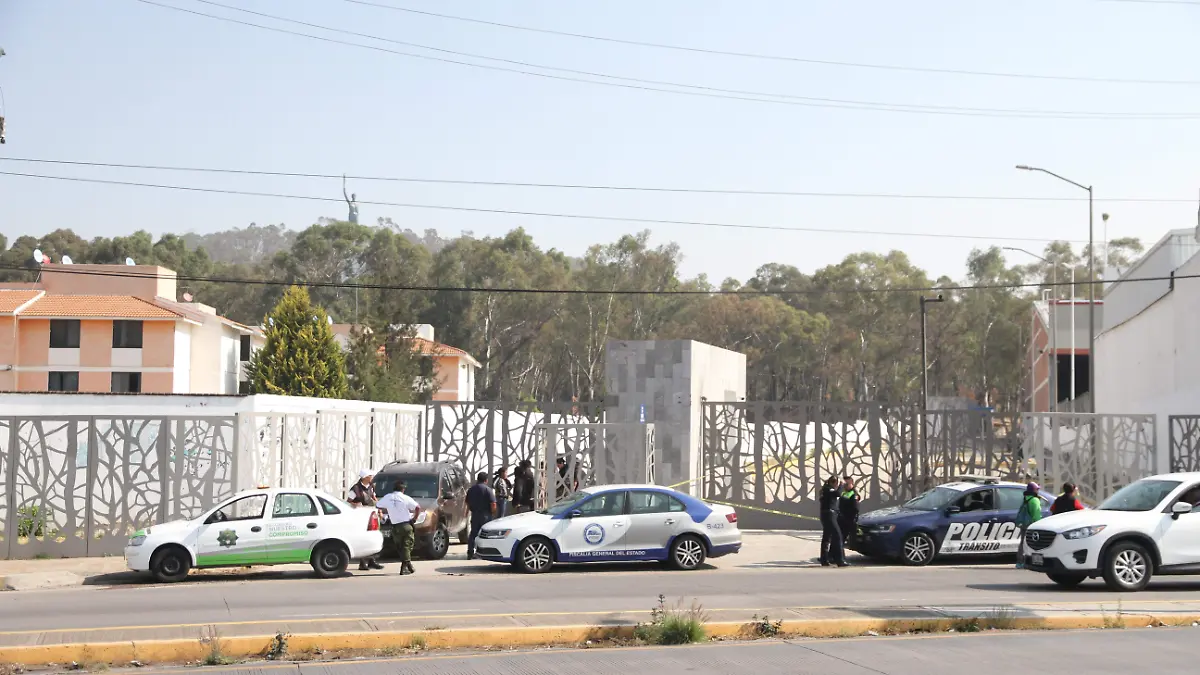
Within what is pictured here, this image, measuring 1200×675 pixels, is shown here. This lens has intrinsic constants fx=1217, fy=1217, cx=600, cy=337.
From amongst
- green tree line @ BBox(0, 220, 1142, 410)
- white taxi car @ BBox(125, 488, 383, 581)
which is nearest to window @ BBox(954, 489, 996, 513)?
white taxi car @ BBox(125, 488, 383, 581)

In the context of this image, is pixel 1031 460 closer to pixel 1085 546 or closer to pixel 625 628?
pixel 1085 546

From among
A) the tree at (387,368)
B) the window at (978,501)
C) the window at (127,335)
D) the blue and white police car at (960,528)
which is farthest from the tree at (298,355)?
the window at (978,501)

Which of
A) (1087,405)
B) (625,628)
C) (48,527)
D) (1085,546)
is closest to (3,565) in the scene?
(48,527)

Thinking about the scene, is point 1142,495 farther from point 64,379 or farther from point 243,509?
point 64,379

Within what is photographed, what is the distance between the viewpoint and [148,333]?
59219 mm

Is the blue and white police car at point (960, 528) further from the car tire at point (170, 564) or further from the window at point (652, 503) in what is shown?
the car tire at point (170, 564)

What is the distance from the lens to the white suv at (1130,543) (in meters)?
16.7

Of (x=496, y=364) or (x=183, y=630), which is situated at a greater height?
(x=496, y=364)

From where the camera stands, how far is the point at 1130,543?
660 inches

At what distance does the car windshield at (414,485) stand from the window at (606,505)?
4.09 meters

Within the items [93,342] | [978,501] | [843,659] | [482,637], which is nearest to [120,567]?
[482,637]

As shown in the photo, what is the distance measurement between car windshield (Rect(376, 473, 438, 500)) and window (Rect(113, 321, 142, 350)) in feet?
131

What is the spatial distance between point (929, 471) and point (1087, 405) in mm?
41999

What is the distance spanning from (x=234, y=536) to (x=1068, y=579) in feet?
41.6
